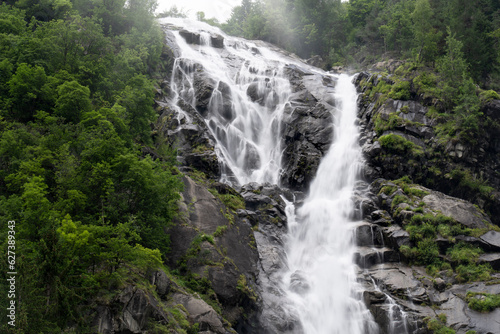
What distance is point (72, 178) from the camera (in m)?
14.2

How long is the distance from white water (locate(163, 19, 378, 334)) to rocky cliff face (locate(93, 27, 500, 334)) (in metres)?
0.96

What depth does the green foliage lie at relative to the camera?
18.2 m

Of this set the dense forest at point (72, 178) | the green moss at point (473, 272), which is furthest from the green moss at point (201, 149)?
the green moss at point (473, 272)

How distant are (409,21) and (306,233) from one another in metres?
38.9

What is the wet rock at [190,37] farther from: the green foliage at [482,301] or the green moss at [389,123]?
the green foliage at [482,301]

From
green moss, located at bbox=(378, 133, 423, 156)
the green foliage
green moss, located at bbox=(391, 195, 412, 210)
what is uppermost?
green moss, located at bbox=(378, 133, 423, 156)

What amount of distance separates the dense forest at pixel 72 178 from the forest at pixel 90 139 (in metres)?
0.05

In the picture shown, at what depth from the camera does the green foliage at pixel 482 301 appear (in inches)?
718

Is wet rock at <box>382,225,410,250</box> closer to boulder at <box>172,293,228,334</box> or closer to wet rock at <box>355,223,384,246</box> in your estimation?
wet rock at <box>355,223,384,246</box>

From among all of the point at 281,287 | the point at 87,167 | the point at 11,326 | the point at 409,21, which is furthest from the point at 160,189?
the point at 409,21

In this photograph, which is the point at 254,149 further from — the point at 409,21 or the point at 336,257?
the point at 409,21

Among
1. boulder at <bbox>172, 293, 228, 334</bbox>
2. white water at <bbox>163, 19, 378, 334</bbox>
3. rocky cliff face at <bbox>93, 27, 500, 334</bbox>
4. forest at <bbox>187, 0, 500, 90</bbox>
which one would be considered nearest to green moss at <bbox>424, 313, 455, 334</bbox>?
rocky cliff face at <bbox>93, 27, 500, 334</bbox>

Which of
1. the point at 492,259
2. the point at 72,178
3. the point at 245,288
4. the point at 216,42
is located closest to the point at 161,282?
the point at 245,288

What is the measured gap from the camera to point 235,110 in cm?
3753
